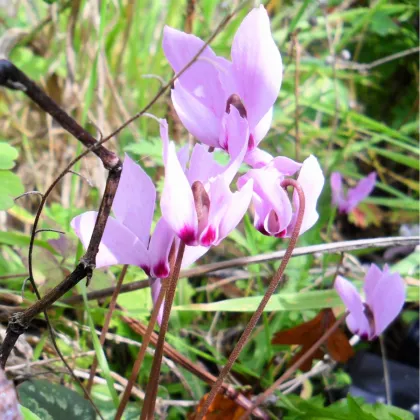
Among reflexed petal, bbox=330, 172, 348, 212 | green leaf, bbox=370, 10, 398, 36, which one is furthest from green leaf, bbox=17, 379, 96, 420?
green leaf, bbox=370, 10, 398, 36

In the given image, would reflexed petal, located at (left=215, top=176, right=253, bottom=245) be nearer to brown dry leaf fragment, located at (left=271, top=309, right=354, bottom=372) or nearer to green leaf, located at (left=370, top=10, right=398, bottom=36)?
brown dry leaf fragment, located at (left=271, top=309, right=354, bottom=372)

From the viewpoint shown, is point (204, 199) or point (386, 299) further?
point (386, 299)

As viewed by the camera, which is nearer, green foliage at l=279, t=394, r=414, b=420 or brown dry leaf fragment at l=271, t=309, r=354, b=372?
green foliage at l=279, t=394, r=414, b=420

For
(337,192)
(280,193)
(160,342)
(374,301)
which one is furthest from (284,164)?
(337,192)

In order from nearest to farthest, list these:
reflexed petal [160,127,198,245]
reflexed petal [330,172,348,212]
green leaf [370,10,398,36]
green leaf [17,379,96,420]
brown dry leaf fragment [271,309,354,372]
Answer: reflexed petal [160,127,198,245] → green leaf [17,379,96,420] → brown dry leaf fragment [271,309,354,372] → reflexed petal [330,172,348,212] → green leaf [370,10,398,36]

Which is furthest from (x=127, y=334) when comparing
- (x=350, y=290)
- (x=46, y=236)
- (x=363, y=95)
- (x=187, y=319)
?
(x=363, y=95)

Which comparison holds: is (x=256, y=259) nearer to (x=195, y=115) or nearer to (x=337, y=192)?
(x=195, y=115)
